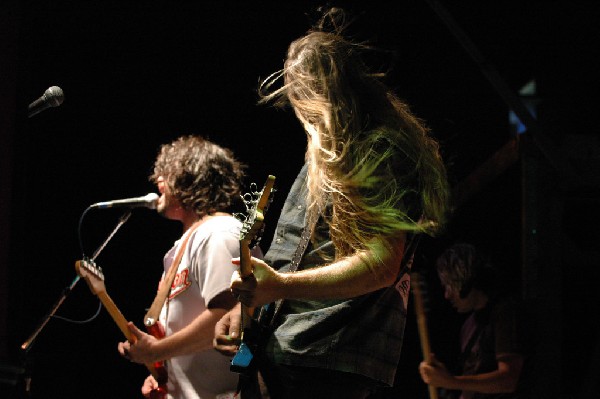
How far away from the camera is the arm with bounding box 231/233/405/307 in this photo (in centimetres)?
193

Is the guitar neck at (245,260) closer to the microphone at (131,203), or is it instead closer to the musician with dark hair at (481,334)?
the microphone at (131,203)

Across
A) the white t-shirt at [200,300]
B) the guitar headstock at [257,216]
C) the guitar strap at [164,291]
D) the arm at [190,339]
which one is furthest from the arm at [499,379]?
the guitar headstock at [257,216]

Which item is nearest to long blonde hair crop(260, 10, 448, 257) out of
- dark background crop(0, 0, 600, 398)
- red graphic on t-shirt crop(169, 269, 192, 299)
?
red graphic on t-shirt crop(169, 269, 192, 299)

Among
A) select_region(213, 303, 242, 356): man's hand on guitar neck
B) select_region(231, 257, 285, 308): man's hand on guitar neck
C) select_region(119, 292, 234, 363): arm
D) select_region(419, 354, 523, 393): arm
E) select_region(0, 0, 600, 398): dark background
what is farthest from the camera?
select_region(0, 0, 600, 398): dark background

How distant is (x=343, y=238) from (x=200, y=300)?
1.05 metres

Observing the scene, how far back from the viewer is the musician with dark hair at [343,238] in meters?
1.97

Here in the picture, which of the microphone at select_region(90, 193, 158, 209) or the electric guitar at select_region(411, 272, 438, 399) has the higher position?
the microphone at select_region(90, 193, 158, 209)

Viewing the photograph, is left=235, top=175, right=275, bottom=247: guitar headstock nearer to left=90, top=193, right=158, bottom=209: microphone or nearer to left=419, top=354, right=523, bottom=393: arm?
left=90, top=193, right=158, bottom=209: microphone

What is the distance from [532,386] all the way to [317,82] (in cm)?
242

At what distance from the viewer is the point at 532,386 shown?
3.89 meters

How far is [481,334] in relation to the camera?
12.6ft

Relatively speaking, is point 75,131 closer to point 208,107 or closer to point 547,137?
point 208,107

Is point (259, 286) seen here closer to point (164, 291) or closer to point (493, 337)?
point (164, 291)

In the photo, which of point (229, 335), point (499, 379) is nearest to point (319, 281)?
point (229, 335)
